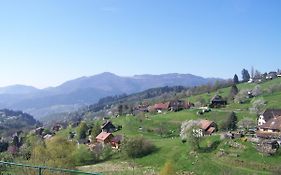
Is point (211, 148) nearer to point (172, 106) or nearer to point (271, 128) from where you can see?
point (271, 128)

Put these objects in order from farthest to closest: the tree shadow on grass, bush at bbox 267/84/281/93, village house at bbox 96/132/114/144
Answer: bush at bbox 267/84/281/93, village house at bbox 96/132/114/144, the tree shadow on grass

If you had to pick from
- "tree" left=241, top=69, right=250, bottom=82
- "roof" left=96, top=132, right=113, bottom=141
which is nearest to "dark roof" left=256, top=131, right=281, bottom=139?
"roof" left=96, top=132, right=113, bottom=141

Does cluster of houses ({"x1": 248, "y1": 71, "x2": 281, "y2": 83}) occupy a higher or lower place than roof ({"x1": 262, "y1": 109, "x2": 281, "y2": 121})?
higher

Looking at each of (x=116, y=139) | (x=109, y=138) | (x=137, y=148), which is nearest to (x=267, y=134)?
(x=137, y=148)

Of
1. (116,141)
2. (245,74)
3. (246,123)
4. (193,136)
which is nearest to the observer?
(193,136)

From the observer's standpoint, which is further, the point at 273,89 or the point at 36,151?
the point at 273,89


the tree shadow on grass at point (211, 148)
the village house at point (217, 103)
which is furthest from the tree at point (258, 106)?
the tree shadow on grass at point (211, 148)

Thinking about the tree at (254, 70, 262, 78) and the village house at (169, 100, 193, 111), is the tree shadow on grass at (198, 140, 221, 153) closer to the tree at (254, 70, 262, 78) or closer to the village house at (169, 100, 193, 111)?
the village house at (169, 100, 193, 111)

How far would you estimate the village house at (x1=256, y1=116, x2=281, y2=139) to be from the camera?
192ft

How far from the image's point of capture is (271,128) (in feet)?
203

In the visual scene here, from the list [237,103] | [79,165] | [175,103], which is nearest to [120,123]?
[175,103]

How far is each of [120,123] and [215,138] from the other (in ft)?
133

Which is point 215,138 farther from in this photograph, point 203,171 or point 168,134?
point 168,134

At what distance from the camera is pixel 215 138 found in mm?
60312
